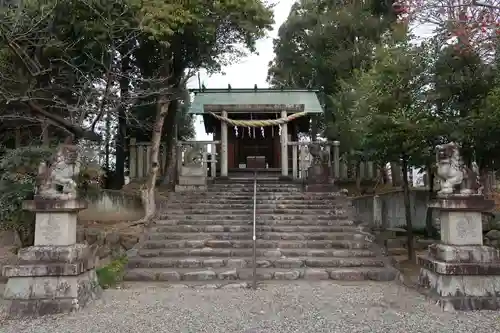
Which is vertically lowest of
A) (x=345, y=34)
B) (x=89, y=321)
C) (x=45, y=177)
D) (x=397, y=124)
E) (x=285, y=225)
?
(x=89, y=321)

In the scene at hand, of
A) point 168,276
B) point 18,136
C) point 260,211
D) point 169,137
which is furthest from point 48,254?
point 169,137

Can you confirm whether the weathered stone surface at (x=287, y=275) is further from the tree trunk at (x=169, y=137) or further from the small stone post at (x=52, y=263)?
the tree trunk at (x=169, y=137)

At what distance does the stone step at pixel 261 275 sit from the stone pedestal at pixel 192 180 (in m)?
4.40

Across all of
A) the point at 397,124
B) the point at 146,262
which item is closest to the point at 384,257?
the point at 397,124

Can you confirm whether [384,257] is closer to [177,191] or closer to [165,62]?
[177,191]

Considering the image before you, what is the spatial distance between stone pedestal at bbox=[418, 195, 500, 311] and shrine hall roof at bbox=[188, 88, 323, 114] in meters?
8.67

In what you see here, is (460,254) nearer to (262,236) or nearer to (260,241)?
(260,241)

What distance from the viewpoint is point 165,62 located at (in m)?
11.8

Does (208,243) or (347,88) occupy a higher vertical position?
(347,88)

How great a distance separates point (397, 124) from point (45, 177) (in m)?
6.37

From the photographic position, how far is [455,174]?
5758 mm

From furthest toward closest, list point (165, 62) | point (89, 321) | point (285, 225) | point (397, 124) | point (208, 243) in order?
point (165, 62) → point (285, 225) → point (208, 243) → point (397, 124) → point (89, 321)

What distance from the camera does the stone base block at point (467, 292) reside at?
17.6ft

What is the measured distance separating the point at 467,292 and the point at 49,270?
5963 mm
